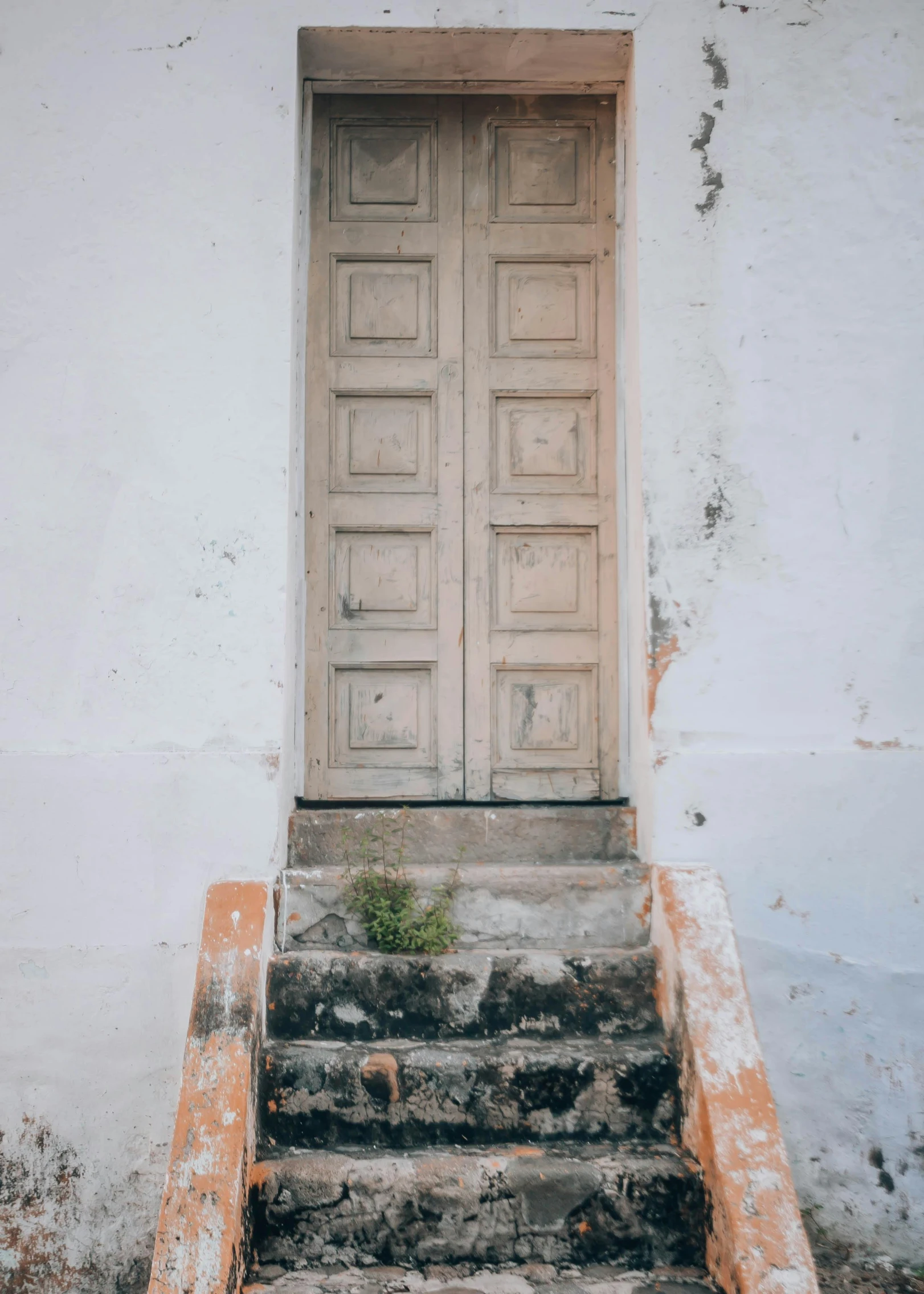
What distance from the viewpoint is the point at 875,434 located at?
132 inches

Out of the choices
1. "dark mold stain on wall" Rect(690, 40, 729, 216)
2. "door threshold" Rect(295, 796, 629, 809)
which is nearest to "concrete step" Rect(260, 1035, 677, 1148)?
"door threshold" Rect(295, 796, 629, 809)

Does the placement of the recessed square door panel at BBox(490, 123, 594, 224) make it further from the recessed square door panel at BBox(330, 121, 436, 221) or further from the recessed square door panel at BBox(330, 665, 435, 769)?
the recessed square door panel at BBox(330, 665, 435, 769)

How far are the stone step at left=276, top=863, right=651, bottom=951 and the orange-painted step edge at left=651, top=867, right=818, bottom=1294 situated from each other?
114 millimetres

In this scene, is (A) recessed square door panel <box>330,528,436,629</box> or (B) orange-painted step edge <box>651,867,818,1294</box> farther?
(A) recessed square door panel <box>330,528,436,629</box>

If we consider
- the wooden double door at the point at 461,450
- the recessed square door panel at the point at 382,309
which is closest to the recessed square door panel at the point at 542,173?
the wooden double door at the point at 461,450

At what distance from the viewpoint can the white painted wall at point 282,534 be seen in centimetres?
309

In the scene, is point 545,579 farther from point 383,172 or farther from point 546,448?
point 383,172

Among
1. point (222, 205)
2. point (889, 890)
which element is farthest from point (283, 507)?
point (889, 890)

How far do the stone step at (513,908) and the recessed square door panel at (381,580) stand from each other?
3.28 ft

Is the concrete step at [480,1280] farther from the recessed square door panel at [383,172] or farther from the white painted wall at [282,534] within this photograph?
the recessed square door panel at [383,172]

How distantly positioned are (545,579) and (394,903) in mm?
1394

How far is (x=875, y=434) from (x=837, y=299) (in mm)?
511

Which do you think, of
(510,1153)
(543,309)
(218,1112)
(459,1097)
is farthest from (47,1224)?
(543,309)

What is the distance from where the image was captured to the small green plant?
3.03 meters
